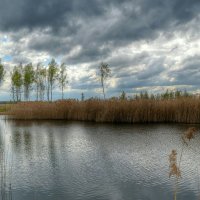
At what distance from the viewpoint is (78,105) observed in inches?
803

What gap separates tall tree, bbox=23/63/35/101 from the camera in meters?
39.9

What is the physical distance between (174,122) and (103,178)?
11.6m

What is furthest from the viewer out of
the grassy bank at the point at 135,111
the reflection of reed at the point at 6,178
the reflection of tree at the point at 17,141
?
the grassy bank at the point at 135,111

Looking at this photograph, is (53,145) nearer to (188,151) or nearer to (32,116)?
(188,151)

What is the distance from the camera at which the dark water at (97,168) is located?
220 inches

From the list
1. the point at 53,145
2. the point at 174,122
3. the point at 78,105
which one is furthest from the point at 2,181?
the point at 78,105

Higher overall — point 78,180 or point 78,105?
point 78,105

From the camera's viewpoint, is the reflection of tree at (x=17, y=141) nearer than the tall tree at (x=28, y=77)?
Yes

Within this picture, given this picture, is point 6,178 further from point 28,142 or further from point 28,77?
point 28,77

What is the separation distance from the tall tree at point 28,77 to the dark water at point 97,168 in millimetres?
28533

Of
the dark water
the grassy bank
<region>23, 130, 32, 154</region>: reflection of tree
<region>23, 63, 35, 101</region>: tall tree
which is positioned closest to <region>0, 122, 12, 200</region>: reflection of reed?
the dark water

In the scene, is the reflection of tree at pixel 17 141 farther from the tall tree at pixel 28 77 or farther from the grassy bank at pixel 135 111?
the tall tree at pixel 28 77

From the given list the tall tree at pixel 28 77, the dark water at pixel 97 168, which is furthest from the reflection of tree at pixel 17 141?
the tall tree at pixel 28 77

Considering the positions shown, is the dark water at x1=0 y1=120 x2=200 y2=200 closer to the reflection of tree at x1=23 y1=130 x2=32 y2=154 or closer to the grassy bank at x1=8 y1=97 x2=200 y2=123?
the reflection of tree at x1=23 y1=130 x2=32 y2=154
